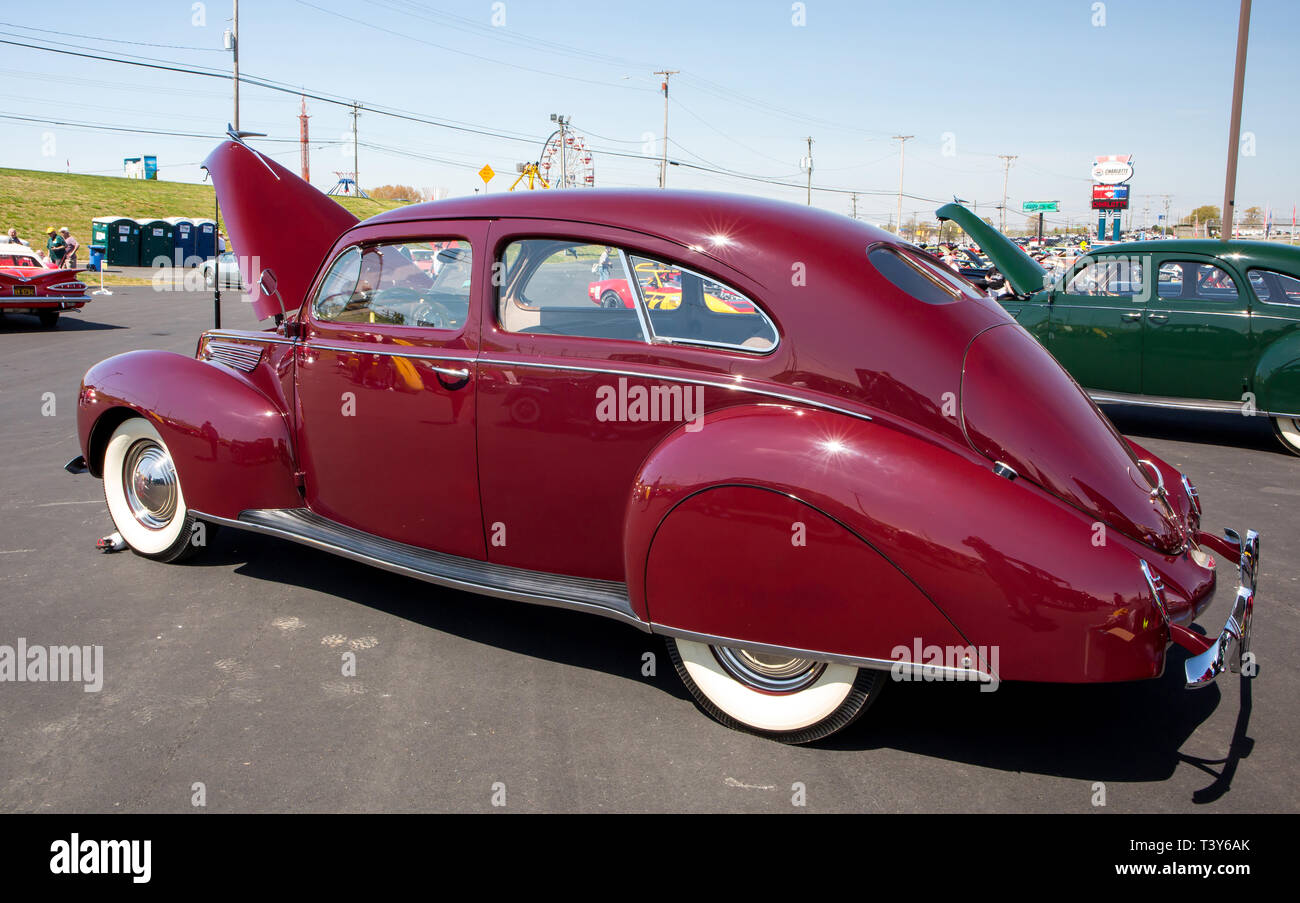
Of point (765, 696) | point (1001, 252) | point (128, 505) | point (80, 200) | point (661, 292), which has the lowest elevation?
point (765, 696)

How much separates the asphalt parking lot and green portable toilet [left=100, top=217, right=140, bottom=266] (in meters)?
37.8

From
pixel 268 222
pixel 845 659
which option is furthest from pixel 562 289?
pixel 268 222

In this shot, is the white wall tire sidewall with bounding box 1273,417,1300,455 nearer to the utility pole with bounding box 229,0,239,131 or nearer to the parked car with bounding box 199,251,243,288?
the parked car with bounding box 199,251,243,288

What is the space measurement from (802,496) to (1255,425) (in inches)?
329

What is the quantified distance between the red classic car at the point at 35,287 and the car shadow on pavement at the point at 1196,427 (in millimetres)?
16383

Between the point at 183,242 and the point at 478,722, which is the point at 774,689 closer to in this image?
the point at 478,722

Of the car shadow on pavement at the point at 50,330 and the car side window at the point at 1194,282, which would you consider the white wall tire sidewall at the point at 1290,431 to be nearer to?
the car side window at the point at 1194,282

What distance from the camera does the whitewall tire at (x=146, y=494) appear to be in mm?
4863

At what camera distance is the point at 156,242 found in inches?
1494

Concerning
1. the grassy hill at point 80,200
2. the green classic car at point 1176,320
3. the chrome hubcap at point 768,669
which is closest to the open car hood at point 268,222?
the chrome hubcap at point 768,669

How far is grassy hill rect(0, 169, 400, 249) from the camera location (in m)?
45.3

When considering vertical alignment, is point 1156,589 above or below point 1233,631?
above

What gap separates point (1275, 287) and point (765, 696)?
23.5 feet
